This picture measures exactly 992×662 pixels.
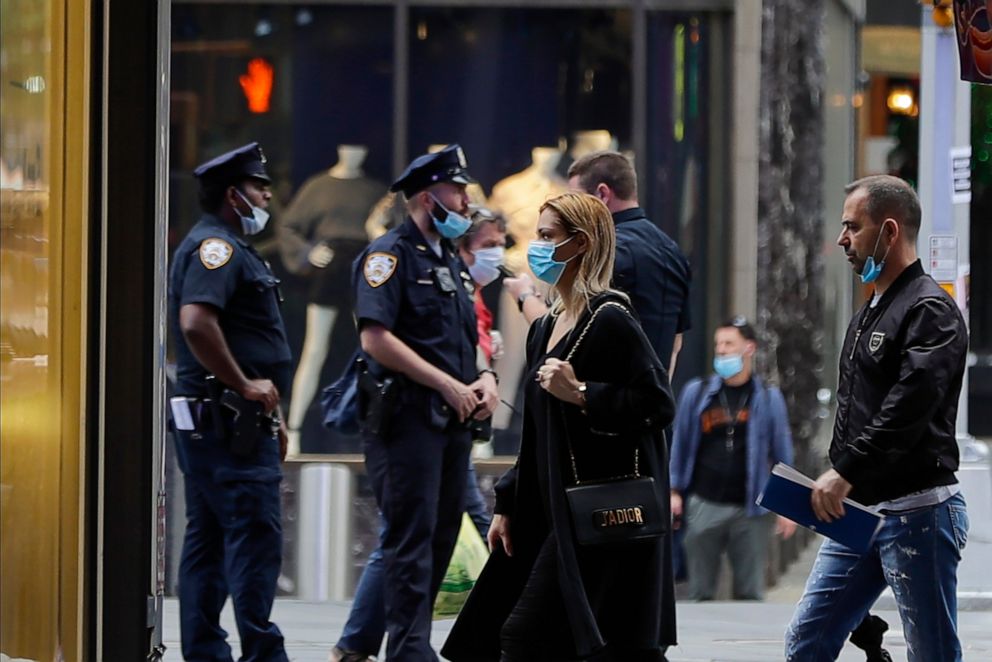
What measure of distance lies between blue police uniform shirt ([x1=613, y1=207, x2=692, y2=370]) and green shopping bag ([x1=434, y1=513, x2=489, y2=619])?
4.30ft

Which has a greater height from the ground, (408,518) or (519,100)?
(519,100)

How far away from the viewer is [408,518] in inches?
271

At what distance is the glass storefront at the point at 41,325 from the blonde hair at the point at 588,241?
1501mm

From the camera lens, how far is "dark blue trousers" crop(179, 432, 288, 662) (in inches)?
267

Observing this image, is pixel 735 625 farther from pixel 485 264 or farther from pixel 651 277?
pixel 651 277

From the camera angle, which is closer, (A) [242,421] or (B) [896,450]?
(B) [896,450]

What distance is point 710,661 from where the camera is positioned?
25.5 ft

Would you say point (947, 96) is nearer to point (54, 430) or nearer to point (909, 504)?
point (909, 504)

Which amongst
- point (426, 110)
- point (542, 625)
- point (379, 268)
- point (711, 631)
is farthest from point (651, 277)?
point (426, 110)

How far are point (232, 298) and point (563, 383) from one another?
6.21 feet

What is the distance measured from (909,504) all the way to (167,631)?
4.06 m

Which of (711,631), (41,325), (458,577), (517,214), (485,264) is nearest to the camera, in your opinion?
(41,325)

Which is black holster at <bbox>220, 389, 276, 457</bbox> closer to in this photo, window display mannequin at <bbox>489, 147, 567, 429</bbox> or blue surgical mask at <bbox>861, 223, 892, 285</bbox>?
blue surgical mask at <bbox>861, 223, 892, 285</bbox>

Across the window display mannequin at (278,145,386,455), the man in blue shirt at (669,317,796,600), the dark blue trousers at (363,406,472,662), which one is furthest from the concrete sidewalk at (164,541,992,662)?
the window display mannequin at (278,145,386,455)
